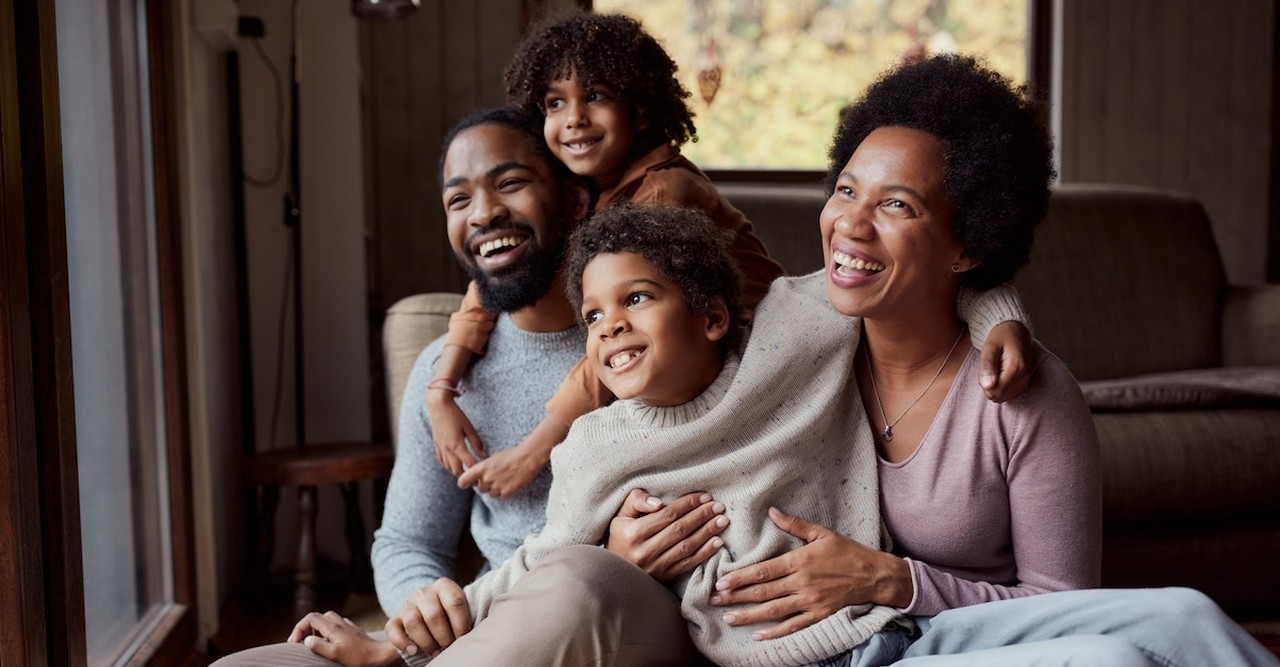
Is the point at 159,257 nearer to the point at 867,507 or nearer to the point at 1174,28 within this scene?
the point at 867,507

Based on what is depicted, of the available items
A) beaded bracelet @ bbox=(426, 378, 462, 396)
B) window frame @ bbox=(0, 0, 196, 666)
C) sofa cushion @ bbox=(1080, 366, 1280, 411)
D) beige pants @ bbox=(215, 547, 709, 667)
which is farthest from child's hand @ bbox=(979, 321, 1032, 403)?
sofa cushion @ bbox=(1080, 366, 1280, 411)

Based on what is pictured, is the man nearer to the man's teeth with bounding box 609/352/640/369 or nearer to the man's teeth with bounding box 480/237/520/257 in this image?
the man's teeth with bounding box 480/237/520/257

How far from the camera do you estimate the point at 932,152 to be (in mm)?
1416

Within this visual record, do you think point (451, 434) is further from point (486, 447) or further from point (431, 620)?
point (431, 620)

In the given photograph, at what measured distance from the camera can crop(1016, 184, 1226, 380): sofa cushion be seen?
3.26 m

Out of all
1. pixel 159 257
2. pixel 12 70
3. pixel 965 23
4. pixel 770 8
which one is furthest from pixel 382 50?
pixel 12 70

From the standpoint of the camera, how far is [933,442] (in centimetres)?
142

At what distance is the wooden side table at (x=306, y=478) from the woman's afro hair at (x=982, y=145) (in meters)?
1.69

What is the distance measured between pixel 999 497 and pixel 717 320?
0.42 m

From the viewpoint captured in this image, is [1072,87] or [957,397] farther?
[1072,87]

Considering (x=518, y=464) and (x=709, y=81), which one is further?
(x=709, y=81)

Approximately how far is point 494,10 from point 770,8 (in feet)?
3.82

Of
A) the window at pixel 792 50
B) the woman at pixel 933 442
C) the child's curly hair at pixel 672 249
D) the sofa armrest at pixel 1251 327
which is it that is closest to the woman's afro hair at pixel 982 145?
the woman at pixel 933 442

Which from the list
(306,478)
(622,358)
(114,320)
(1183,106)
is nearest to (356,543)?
(306,478)
